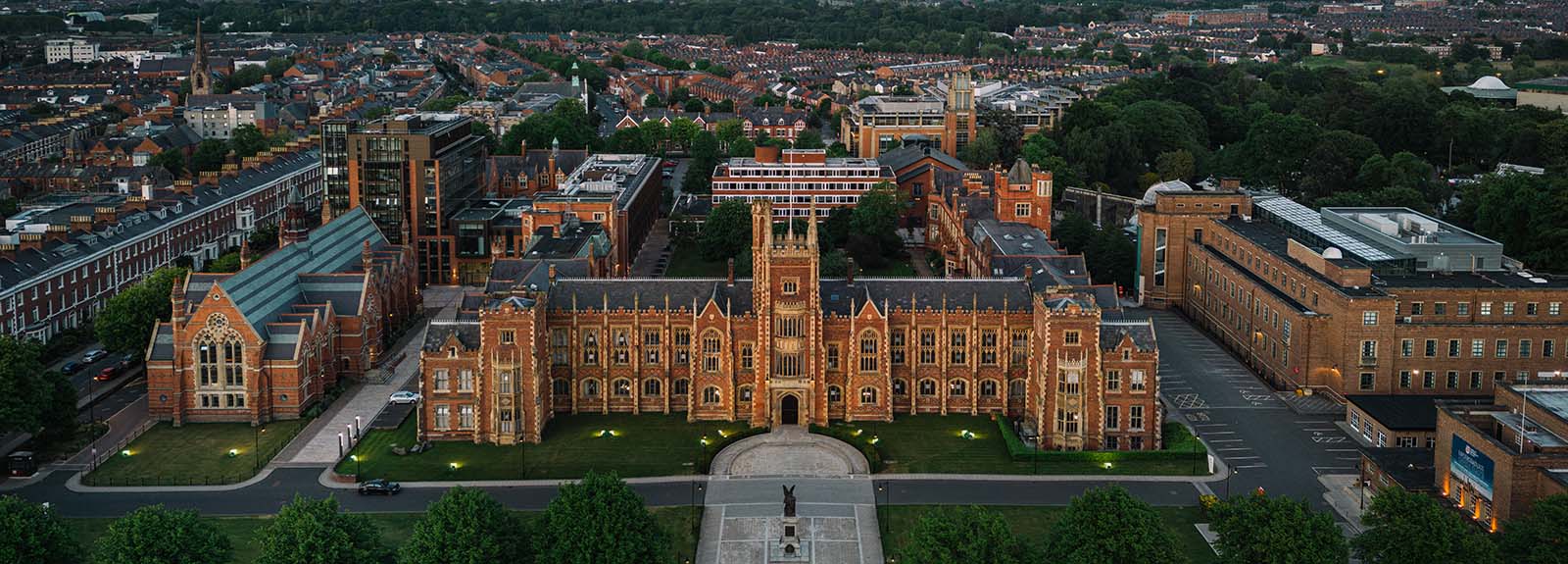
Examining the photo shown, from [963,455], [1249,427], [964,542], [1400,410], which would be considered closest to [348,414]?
[963,455]

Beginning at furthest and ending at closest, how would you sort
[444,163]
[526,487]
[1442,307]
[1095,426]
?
[444,163], [1442,307], [1095,426], [526,487]

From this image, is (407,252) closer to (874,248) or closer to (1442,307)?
(874,248)

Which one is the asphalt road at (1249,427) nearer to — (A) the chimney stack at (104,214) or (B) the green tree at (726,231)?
(B) the green tree at (726,231)

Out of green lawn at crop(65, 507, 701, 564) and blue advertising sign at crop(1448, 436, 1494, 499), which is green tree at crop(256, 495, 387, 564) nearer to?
green lawn at crop(65, 507, 701, 564)

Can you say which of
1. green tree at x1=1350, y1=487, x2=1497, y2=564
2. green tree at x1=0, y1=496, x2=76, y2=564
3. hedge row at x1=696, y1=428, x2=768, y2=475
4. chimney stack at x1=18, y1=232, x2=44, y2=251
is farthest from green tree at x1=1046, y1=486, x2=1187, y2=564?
chimney stack at x1=18, y1=232, x2=44, y2=251

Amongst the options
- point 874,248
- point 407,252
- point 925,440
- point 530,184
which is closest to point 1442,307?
point 925,440
